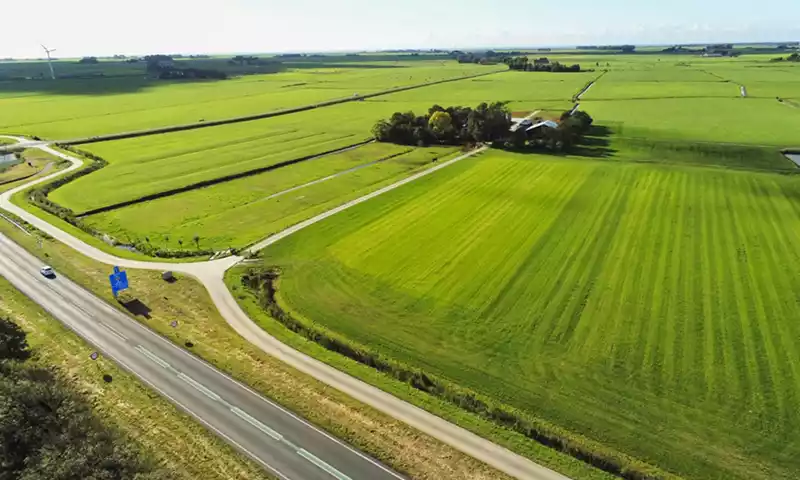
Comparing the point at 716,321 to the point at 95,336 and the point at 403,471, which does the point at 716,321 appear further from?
the point at 95,336

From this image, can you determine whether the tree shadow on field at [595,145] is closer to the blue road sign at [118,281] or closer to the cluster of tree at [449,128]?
the cluster of tree at [449,128]

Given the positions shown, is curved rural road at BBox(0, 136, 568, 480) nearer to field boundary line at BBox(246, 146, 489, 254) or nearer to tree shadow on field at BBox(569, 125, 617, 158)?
field boundary line at BBox(246, 146, 489, 254)

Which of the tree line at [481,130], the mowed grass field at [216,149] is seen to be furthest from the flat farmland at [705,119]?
the mowed grass field at [216,149]

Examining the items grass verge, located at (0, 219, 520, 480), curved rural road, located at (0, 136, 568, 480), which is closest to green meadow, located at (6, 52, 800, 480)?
curved rural road, located at (0, 136, 568, 480)

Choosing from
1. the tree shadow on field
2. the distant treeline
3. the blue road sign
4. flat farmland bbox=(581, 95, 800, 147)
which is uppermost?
flat farmland bbox=(581, 95, 800, 147)

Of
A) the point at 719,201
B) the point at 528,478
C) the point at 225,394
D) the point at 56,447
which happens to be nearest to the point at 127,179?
the point at 225,394
